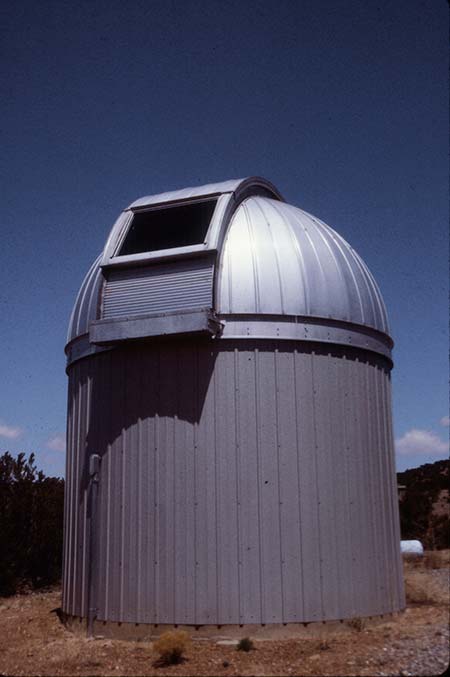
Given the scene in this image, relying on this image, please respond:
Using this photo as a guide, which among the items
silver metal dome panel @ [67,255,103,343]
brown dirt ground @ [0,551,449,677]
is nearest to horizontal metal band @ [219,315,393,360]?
silver metal dome panel @ [67,255,103,343]

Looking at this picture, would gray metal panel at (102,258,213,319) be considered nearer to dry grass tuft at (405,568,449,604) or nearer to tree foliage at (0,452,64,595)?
dry grass tuft at (405,568,449,604)

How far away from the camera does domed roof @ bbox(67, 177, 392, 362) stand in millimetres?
9328

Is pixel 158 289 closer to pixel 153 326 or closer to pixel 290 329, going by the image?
pixel 153 326

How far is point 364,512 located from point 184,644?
10.2ft

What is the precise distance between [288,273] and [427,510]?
19.7m

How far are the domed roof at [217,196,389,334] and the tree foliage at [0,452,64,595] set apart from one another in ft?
32.1

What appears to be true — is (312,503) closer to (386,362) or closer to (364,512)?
(364,512)

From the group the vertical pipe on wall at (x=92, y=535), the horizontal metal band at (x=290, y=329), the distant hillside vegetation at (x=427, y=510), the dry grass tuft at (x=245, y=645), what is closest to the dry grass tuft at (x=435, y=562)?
the distant hillside vegetation at (x=427, y=510)

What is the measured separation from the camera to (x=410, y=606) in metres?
10.5

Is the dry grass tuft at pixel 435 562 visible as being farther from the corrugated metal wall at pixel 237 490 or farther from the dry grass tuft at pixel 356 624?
the dry grass tuft at pixel 356 624

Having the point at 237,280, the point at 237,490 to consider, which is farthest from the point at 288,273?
the point at 237,490

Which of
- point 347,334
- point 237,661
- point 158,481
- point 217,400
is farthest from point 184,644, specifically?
point 347,334

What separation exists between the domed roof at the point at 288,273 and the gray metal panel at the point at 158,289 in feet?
0.92

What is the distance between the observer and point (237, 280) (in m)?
9.45
